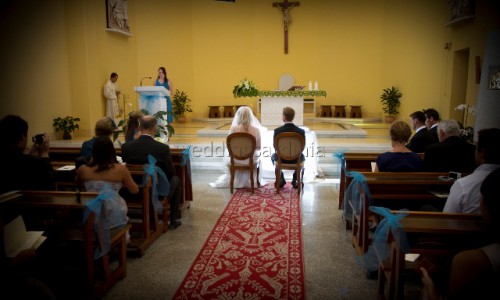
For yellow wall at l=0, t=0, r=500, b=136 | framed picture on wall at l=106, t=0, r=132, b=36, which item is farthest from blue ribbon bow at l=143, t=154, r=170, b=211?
framed picture on wall at l=106, t=0, r=132, b=36

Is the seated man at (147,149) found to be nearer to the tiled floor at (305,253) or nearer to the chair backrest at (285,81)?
the tiled floor at (305,253)

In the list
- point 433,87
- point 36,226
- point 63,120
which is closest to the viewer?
point 36,226

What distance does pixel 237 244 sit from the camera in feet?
11.4

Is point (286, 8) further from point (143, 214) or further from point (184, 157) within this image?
point (143, 214)

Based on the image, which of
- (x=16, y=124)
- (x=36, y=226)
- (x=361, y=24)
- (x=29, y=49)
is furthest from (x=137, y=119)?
(x=361, y=24)

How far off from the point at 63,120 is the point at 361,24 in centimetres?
926

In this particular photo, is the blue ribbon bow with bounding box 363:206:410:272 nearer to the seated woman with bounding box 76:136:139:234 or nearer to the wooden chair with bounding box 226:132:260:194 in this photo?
the seated woman with bounding box 76:136:139:234

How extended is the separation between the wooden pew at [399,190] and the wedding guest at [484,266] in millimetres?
1452

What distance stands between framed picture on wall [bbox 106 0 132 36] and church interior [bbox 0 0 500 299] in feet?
0.41

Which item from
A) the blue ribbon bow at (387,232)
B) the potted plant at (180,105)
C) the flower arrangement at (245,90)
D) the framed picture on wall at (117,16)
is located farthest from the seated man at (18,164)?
the potted plant at (180,105)

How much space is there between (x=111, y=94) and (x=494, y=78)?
818 centimetres

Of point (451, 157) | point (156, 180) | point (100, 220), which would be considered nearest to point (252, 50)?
point (156, 180)

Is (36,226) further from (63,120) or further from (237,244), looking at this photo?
(63,120)

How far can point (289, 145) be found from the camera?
17.0ft
